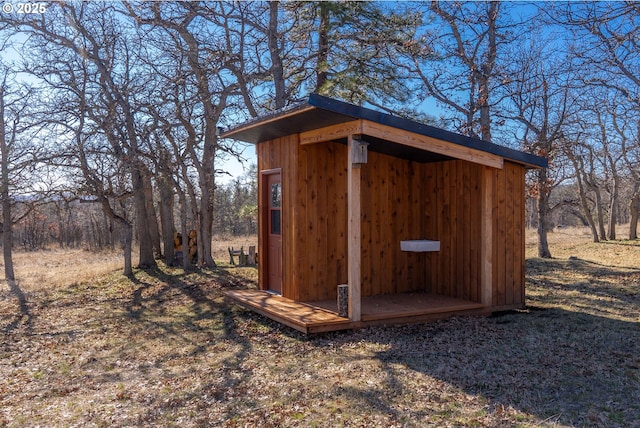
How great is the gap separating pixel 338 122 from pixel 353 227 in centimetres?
126

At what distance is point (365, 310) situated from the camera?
20.1 ft

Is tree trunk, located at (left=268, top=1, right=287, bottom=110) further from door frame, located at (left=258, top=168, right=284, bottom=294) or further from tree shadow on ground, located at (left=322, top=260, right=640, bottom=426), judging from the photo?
tree shadow on ground, located at (left=322, top=260, right=640, bottom=426)

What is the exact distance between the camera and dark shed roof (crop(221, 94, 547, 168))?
17.1 ft

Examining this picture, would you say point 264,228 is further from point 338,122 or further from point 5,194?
point 5,194

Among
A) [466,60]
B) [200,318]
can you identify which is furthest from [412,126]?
[466,60]

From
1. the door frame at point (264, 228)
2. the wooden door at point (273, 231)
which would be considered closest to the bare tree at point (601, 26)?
the wooden door at point (273, 231)

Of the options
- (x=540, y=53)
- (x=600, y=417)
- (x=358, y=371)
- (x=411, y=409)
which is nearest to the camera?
(x=600, y=417)

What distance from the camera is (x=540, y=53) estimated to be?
12125 mm

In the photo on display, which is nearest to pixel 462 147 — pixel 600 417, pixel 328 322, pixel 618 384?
pixel 328 322

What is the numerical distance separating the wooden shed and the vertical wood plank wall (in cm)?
2

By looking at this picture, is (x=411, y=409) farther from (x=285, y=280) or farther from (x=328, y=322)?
(x=285, y=280)

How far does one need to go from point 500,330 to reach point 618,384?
1.80 m

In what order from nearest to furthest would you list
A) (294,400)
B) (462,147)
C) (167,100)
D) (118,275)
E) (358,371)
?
(294,400) < (358,371) < (462,147) < (167,100) < (118,275)

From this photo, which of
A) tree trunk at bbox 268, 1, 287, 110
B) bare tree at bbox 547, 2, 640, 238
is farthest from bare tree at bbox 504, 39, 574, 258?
tree trunk at bbox 268, 1, 287, 110
